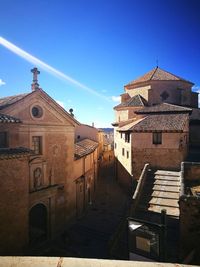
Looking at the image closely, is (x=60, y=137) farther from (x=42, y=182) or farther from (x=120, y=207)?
(x=120, y=207)

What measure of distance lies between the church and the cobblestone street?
1070 mm

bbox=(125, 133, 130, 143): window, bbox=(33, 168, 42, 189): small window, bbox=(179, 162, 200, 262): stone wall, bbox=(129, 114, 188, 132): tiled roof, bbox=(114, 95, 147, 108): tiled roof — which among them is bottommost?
bbox=(179, 162, 200, 262): stone wall

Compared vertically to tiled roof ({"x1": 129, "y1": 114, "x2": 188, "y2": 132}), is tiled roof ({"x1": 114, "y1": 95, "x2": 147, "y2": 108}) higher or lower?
higher

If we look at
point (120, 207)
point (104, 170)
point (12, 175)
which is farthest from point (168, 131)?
point (104, 170)

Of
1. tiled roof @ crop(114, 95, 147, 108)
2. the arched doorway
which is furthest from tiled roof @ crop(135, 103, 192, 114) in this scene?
the arched doorway

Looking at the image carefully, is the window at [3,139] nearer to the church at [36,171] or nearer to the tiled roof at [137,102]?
the church at [36,171]

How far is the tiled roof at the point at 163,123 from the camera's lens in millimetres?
18844

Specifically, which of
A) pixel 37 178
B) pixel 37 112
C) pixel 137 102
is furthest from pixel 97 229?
pixel 137 102

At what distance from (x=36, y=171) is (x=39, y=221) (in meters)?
3.90

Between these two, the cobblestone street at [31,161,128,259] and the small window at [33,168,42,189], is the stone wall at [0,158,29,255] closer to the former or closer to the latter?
the small window at [33,168,42,189]

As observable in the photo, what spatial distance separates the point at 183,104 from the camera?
27.6 m

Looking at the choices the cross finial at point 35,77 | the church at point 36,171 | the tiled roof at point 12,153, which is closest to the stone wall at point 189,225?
the church at point 36,171

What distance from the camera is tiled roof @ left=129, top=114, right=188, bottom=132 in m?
18.8

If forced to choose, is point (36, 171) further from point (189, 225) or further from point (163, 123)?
point (163, 123)
